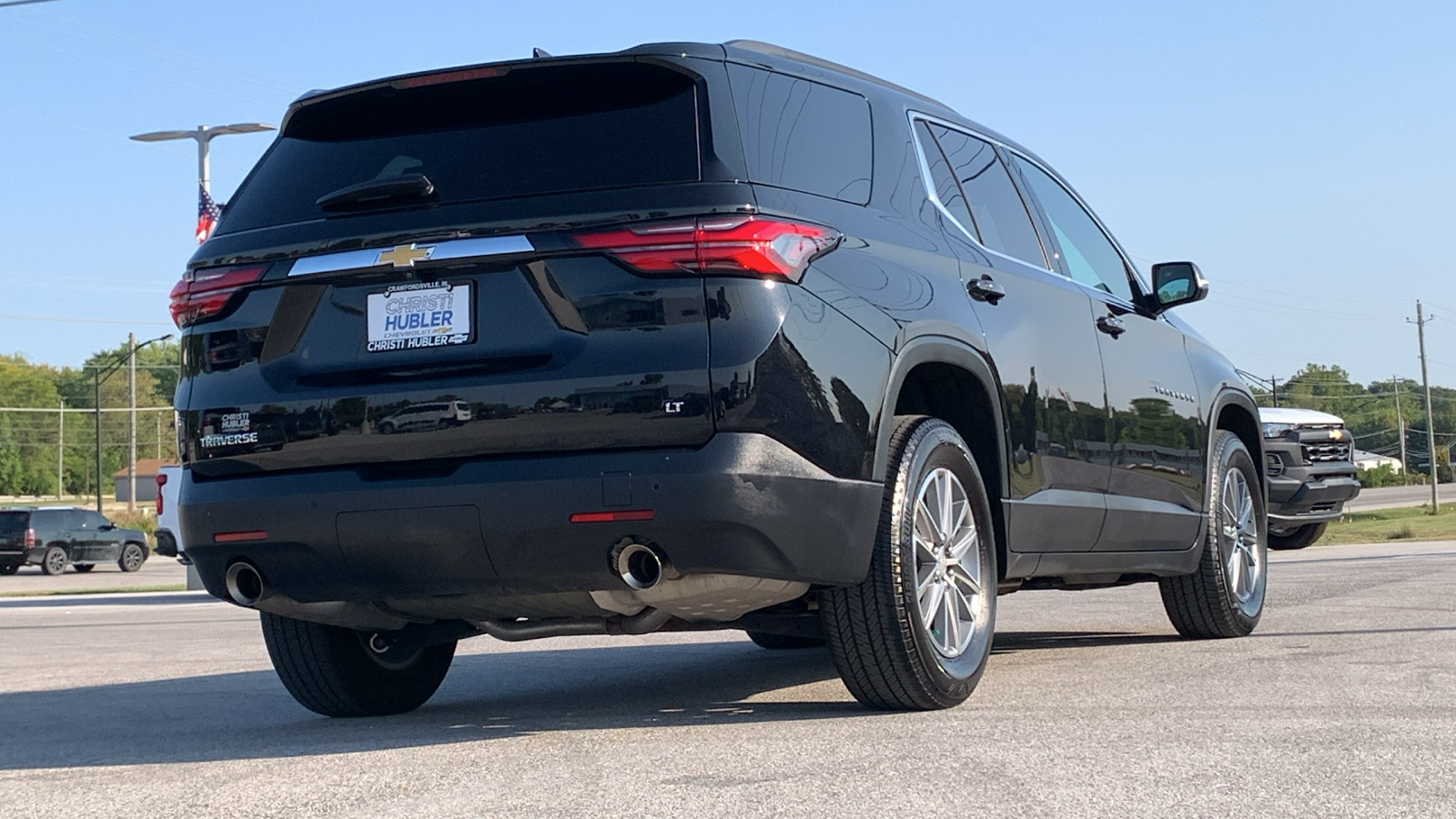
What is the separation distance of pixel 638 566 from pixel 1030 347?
6.46ft

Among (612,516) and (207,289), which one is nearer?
(612,516)

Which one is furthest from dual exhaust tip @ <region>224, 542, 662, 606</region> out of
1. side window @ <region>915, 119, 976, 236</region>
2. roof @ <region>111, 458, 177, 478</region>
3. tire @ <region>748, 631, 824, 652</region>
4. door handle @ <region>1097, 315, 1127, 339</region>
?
roof @ <region>111, 458, 177, 478</region>

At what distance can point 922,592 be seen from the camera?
510 cm

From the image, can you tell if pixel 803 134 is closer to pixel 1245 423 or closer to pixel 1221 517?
pixel 1221 517

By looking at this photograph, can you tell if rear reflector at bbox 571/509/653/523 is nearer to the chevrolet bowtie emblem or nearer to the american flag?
the chevrolet bowtie emblem

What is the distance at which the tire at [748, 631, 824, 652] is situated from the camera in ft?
26.2

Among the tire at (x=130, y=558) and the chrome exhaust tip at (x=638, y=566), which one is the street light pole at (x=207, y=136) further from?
the chrome exhaust tip at (x=638, y=566)

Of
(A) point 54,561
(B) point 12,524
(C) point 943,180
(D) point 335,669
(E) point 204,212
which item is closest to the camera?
(D) point 335,669

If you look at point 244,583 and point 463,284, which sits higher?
point 463,284

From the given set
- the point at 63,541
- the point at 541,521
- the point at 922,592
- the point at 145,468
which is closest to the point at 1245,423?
the point at 922,592

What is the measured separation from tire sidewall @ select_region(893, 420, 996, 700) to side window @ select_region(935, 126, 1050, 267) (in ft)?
3.27

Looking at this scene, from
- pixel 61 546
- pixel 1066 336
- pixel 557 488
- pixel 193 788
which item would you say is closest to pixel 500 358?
pixel 557 488

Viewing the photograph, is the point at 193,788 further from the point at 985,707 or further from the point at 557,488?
the point at 985,707

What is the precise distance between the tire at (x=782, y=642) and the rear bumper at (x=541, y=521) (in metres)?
3.29
